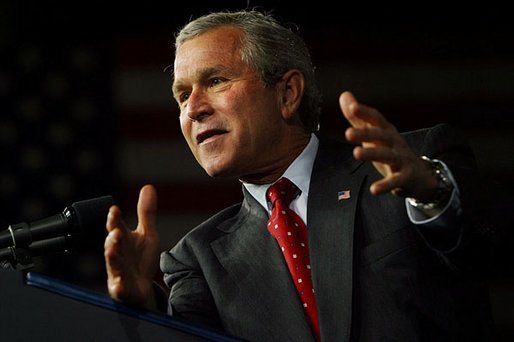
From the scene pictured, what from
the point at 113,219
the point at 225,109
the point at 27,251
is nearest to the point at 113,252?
the point at 113,219

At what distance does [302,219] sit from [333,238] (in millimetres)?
129

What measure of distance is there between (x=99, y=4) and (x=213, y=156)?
62.0 inches

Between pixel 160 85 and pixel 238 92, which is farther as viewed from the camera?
pixel 160 85

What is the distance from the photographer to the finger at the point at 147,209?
1371 mm

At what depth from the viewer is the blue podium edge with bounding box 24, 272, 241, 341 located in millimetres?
1187

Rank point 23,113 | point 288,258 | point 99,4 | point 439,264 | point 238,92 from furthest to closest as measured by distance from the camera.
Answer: point 23,113
point 99,4
point 238,92
point 288,258
point 439,264

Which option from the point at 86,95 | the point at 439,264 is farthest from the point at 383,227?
the point at 86,95

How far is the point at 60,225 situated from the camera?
1.37 meters

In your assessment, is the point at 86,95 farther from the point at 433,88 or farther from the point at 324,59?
the point at 433,88

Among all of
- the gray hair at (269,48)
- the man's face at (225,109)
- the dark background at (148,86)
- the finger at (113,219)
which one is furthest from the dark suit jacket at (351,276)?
the dark background at (148,86)

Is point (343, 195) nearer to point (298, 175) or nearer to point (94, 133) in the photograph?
point (298, 175)

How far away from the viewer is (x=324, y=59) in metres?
3.38

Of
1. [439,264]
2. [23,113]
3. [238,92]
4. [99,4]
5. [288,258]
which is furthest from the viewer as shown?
[23,113]

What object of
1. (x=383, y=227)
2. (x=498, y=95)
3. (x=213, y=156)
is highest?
(x=213, y=156)
